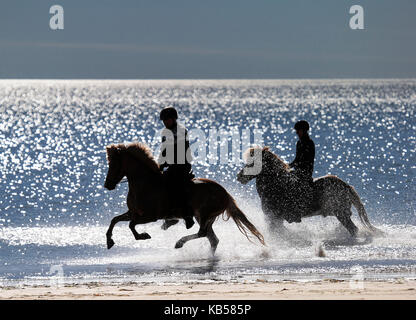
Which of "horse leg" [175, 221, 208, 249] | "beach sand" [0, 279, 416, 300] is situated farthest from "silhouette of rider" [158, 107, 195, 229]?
"beach sand" [0, 279, 416, 300]

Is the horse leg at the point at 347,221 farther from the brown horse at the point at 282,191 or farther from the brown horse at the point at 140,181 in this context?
the brown horse at the point at 140,181

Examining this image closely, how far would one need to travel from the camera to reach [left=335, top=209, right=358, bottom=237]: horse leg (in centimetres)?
1766

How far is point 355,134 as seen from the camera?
7331 centimetres

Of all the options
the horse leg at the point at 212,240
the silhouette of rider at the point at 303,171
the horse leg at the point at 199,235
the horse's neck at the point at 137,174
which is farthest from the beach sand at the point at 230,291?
the silhouette of rider at the point at 303,171

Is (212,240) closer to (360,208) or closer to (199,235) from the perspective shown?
(199,235)

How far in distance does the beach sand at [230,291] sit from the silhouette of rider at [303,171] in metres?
4.62

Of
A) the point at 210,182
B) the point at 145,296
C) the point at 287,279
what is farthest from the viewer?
the point at 210,182

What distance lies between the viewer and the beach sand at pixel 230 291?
35.8ft

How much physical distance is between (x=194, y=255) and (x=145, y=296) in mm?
4895

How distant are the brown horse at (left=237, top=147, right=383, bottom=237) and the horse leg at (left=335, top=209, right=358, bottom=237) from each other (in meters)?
0.24

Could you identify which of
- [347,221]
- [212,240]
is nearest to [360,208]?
[347,221]
